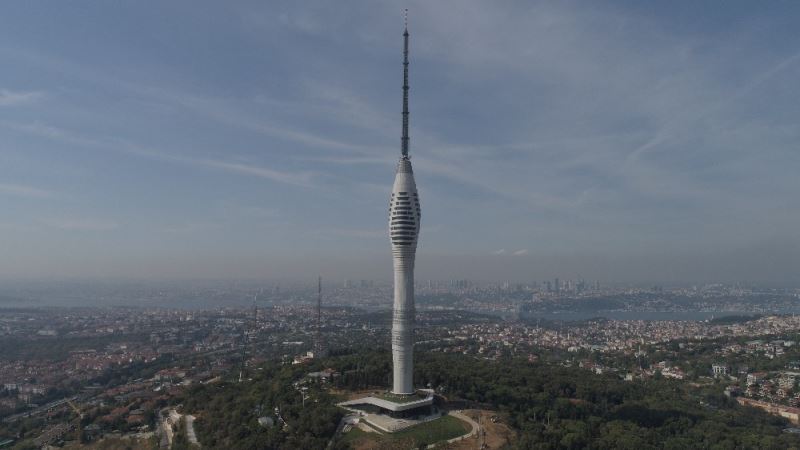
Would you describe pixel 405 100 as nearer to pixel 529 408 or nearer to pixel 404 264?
pixel 404 264

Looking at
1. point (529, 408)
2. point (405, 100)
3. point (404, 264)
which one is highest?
point (405, 100)

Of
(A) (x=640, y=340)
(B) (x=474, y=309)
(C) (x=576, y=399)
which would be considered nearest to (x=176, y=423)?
(C) (x=576, y=399)

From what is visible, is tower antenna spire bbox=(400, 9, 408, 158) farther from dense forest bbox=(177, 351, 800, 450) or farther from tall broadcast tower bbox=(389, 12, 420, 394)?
dense forest bbox=(177, 351, 800, 450)

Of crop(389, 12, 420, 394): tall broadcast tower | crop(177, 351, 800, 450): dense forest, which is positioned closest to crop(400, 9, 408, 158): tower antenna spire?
crop(389, 12, 420, 394): tall broadcast tower

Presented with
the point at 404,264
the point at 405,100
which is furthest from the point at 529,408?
the point at 405,100

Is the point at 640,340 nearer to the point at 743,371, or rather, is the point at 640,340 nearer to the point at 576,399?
the point at 743,371
